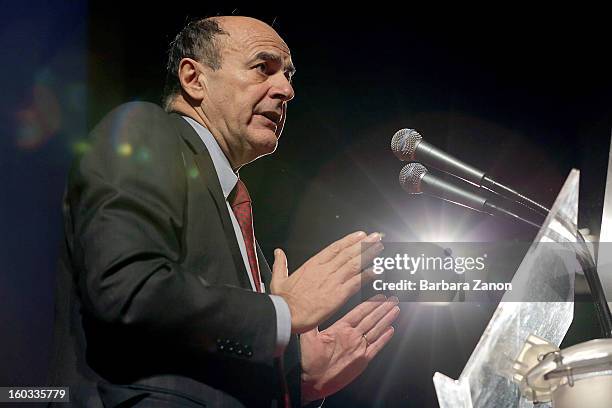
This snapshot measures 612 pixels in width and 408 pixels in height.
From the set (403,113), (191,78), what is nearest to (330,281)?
(191,78)

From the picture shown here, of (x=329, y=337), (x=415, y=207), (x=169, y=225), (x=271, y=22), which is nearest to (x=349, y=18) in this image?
(x=271, y=22)

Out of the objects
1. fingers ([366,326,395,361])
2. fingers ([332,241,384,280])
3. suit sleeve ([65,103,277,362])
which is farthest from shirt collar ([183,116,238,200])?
fingers ([366,326,395,361])

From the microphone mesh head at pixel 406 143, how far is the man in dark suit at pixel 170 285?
300 millimetres

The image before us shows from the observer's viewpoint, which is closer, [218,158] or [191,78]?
[218,158]

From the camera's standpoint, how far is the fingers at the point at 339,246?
1337 mm

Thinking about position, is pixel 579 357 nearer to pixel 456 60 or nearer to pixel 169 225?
pixel 169 225

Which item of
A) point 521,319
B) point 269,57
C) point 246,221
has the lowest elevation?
point 521,319

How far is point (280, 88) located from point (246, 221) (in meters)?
0.37

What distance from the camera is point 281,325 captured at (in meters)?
1.28

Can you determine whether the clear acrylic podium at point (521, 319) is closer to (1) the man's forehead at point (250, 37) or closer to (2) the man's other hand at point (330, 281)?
(2) the man's other hand at point (330, 281)

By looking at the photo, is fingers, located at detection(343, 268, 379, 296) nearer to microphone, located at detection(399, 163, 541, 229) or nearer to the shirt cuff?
the shirt cuff

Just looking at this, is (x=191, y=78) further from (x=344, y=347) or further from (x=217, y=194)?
(x=344, y=347)

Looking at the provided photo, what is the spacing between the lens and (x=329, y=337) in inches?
68.1

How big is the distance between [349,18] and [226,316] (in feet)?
5.06
